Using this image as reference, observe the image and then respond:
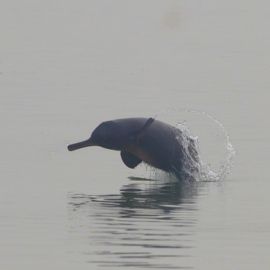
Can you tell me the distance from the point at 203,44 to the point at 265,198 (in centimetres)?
3619

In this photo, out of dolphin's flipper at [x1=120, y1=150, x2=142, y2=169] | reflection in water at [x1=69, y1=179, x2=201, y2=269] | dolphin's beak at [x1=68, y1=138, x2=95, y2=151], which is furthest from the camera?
dolphin's beak at [x1=68, y1=138, x2=95, y2=151]

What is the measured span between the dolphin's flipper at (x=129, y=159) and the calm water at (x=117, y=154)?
264 millimetres

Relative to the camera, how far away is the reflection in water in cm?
2314

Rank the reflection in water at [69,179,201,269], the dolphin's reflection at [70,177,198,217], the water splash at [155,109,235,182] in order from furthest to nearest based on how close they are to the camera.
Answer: the water splash at [155,109,235,182] < the dolphin's reflection at [70,177,198,217] < the reflection in water at [69,179,201,269]

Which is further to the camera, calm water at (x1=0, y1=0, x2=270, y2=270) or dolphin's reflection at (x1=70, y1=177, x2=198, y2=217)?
dolphin's reflection at (x1=70, y1=177, x2=198, y2=217)

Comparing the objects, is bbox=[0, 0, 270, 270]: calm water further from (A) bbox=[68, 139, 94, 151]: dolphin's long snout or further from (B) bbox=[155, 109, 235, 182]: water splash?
(A) bbox=[68, 139, 94, 151]: dolphin's long snout

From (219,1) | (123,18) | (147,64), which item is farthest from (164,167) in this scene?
(219,1)

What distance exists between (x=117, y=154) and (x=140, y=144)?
2.54 meters

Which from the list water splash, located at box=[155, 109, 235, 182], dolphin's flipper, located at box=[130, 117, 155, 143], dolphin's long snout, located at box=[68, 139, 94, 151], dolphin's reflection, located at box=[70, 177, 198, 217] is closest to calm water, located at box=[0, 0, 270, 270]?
dolphin's reflection, located at box=[70, 177, 198, 217]

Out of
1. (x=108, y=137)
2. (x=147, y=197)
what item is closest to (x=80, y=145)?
(x=108, y=137)

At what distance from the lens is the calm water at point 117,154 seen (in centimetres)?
2397

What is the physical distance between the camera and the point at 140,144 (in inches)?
1243

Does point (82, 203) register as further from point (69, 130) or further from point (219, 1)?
point (219, 1)

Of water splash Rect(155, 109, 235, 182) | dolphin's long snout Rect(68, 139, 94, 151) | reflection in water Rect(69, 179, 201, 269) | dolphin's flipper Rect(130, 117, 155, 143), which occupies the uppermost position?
dolphin's flipper Rect(130, 117, 155, 143)
